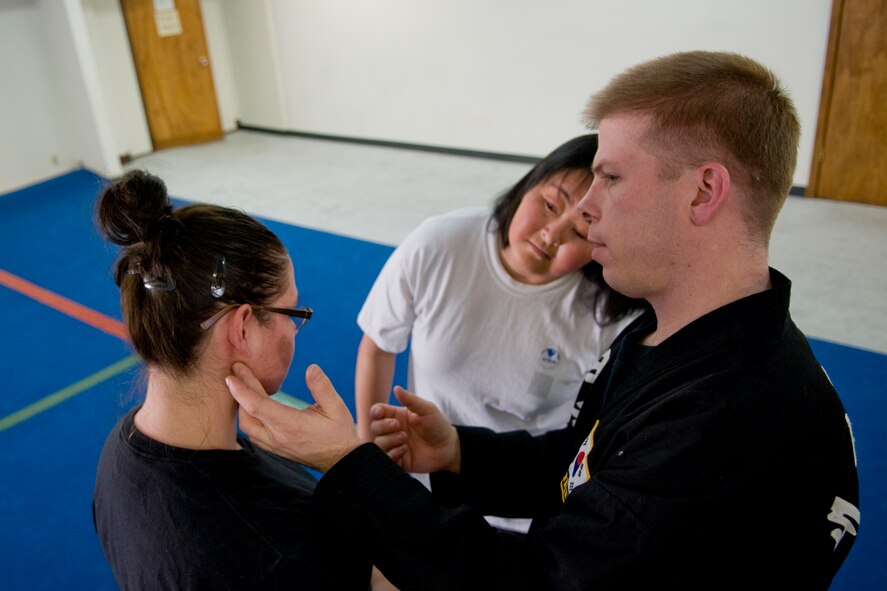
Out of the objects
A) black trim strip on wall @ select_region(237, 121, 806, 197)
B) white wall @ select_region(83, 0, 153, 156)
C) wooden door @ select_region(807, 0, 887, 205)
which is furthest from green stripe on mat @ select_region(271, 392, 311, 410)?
white wall @ select_region(83, 0, 153, 156)

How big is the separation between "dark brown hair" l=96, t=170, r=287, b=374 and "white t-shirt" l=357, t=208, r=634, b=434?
0.73m

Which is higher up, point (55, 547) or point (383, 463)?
point (383, 463)

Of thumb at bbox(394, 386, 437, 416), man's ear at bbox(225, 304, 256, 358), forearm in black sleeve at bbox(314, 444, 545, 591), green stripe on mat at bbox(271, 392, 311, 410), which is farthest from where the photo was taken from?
green stripe on mat at bbox(271, 392, 311, 410)

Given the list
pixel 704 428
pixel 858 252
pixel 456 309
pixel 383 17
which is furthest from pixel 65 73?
pixel 704 428

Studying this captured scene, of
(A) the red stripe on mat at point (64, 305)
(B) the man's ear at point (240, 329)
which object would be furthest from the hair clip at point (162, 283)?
(A) the red stripe on mat at point (64, 305)

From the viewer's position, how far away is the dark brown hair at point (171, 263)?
1.38 metres

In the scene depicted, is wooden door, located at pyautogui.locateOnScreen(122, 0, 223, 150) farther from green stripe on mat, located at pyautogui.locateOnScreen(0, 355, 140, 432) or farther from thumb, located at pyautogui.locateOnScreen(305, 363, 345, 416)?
thumb, located at pyautogui.locateOnScreen(305, 363, 345, 416)

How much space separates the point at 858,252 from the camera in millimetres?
5227

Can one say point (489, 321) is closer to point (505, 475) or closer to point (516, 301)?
point (516, 301)

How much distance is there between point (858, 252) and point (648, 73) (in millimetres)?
4725

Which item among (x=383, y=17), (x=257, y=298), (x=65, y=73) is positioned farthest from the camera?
(x=383, y=17)

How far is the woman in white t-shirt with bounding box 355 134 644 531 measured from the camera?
6.67ft

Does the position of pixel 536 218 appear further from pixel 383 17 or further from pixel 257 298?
pixel 383 17

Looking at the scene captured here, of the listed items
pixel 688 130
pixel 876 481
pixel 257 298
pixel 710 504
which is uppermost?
pixel 688 130
